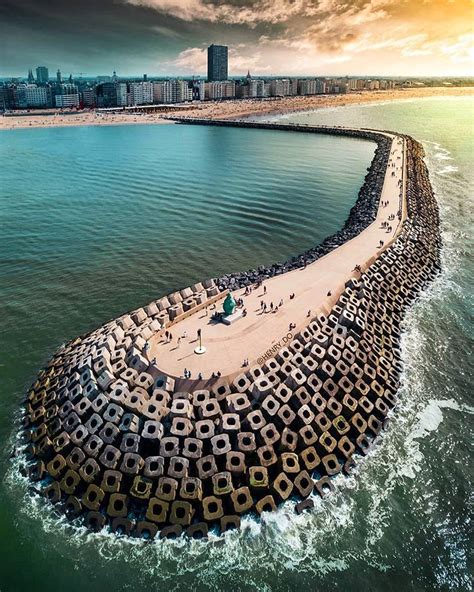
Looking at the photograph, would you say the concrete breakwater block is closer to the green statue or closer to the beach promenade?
the beach promenade

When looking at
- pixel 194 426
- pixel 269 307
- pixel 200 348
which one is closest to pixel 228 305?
pixel 269 307

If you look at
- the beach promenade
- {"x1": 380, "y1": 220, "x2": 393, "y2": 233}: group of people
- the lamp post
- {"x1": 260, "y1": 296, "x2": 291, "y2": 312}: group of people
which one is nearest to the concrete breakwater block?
the beach promenade

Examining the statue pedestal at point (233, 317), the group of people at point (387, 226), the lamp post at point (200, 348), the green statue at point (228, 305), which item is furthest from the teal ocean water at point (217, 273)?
the statue pedestal at point (233, 317)

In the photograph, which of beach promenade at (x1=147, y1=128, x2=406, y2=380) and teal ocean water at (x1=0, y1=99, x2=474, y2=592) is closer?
teal ocean water at (x1=0, y1=99, x2=474, y2=592)

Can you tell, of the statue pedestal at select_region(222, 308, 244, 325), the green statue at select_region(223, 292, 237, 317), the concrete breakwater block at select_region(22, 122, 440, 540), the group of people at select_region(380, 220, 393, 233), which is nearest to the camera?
the concrete breakwater block at select_region(22, 122, 440, 540)

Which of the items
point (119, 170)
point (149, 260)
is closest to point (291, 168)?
point (119, 170)

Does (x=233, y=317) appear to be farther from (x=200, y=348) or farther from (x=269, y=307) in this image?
(x=200, y=348)
